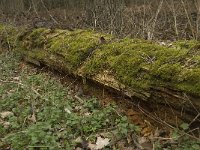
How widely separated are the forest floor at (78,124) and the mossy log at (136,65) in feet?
0.92

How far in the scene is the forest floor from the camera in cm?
349

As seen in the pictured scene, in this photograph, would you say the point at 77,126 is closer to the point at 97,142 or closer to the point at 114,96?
the point at 97,142

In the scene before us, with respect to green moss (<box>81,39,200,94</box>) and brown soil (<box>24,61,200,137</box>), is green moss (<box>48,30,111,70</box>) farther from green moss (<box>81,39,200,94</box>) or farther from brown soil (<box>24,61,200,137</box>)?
brown soil (<box>24,61,200,137</box>)

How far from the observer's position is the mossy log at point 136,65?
350 centimetres

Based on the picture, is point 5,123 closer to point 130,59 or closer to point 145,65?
point 130,59

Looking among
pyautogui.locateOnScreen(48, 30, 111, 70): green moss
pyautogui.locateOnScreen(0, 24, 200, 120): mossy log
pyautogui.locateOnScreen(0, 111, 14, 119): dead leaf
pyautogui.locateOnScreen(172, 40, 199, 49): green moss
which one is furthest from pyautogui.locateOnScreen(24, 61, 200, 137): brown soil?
pyautogui.locateOnScreen(0, 111, 14, 119): dead leaf

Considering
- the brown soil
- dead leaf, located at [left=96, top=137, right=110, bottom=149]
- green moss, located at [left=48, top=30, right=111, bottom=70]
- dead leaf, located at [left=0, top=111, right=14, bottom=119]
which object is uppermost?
green moss, located at [left=48, top=30, right=111, bottom=70]

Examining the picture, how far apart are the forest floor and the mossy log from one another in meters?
0.28

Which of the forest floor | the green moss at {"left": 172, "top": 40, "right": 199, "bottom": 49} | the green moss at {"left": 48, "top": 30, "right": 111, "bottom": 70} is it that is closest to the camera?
the forest floor

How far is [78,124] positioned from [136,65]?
1.02 m

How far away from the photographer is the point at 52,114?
13.6 ft

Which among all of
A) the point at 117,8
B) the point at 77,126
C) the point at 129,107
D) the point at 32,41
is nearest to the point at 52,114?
the point at 77,126

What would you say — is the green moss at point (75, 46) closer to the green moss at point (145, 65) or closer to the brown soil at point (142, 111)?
the green moss at point (145, 65)

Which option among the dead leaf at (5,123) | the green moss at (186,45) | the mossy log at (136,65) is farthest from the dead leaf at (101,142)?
the green moss at (186,45)
